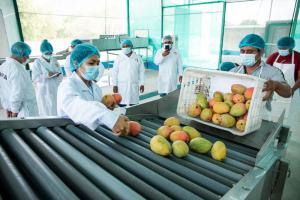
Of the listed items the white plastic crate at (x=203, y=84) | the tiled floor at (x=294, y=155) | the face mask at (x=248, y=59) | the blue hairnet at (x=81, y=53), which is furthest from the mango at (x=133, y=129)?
the tiled floor at (x=294, y=155)

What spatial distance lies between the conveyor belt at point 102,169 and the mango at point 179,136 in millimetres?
88

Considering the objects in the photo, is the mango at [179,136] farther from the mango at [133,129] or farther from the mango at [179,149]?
the mango at [133,129]

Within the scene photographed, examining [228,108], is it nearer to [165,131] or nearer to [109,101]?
[165,131]

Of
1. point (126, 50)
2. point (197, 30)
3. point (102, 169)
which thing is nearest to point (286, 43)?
point (126, 50)

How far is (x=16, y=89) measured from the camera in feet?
8.76

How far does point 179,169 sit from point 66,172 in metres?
0.45

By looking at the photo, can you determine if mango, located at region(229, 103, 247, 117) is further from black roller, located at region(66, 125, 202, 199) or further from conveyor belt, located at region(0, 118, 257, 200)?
black roller, located at region(66, 125, 202, 199)

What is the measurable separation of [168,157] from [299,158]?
7.77ft

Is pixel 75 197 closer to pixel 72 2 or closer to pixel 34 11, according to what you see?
pixel 34 11

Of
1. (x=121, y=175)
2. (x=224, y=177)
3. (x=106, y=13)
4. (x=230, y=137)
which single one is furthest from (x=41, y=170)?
(x=106, y=13)

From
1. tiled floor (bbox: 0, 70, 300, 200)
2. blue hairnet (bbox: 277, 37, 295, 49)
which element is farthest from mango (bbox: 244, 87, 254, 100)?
blue hairnet (bbox: 277, 37, 295, 49)

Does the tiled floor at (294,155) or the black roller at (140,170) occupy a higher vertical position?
the black roller at (140,170)

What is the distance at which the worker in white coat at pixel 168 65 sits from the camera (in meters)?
3.92

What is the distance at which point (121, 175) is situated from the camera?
820 millimetres
